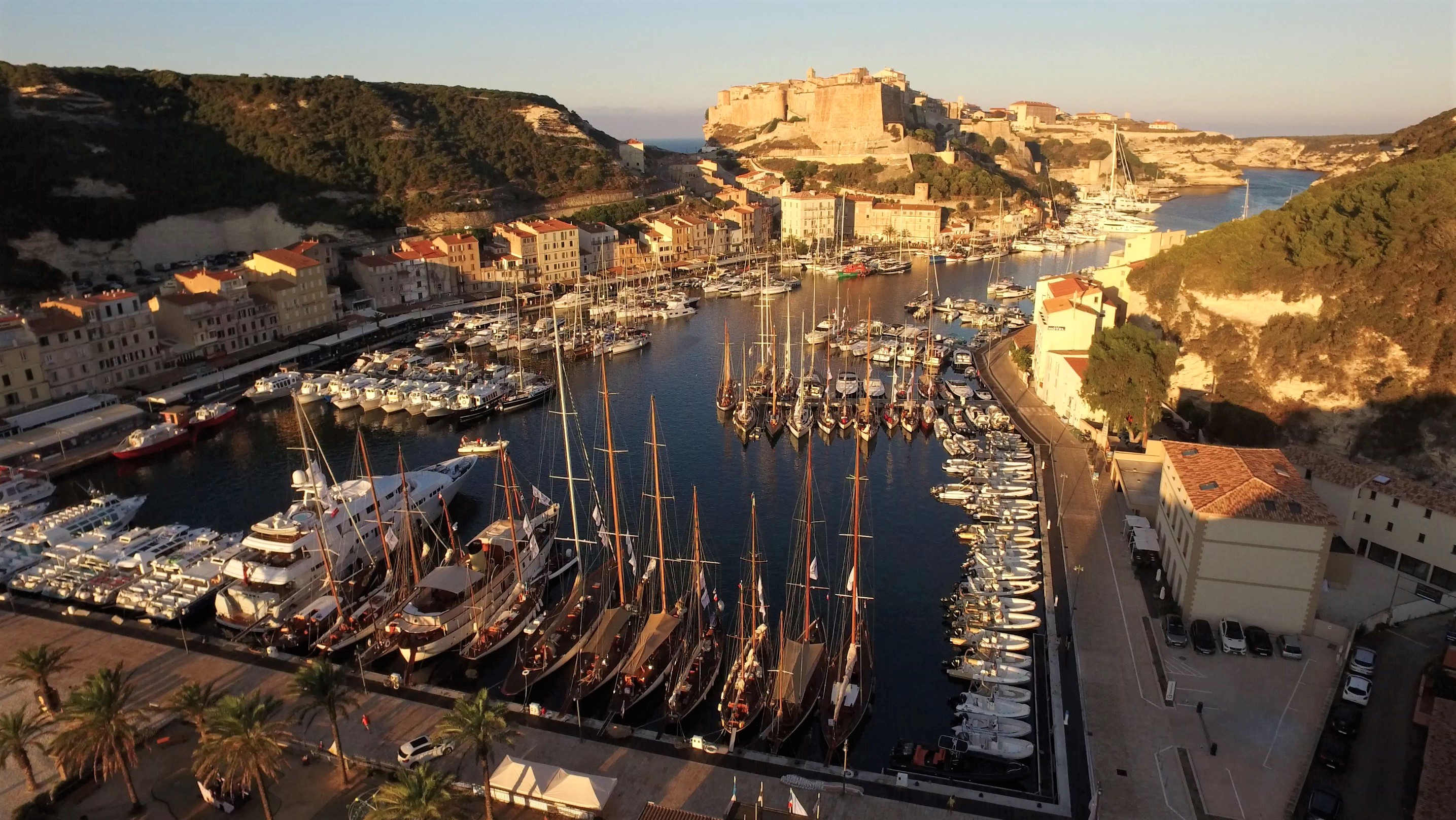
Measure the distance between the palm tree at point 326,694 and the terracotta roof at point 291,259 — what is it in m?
39.3

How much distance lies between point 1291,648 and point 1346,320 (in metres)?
18.0

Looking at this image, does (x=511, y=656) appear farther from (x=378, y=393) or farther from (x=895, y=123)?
(x=895, y=123)

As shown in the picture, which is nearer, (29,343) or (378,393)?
(29,343)

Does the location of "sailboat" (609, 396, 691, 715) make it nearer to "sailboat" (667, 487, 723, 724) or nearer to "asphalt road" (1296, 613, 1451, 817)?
"sailboat" (667, 487, 723, 724)

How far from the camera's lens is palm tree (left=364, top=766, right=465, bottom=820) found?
12086mm

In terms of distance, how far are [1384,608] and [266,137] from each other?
263ft

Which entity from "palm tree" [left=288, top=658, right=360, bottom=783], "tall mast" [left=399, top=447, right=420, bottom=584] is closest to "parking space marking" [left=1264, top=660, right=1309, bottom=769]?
"palm tree" [left=288, top=658, right=360, bottom=783]

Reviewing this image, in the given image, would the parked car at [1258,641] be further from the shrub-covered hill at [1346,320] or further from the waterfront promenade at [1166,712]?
the shrub-covered hill at [1346,320]

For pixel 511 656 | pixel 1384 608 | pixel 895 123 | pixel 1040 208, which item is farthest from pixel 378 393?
pixel 895 123

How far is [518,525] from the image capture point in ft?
82.1

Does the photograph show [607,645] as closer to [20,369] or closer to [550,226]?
[20,369]

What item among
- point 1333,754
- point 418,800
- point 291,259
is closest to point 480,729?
point 418,800

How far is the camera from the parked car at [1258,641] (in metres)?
18.8

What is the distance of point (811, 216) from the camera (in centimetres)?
8412
